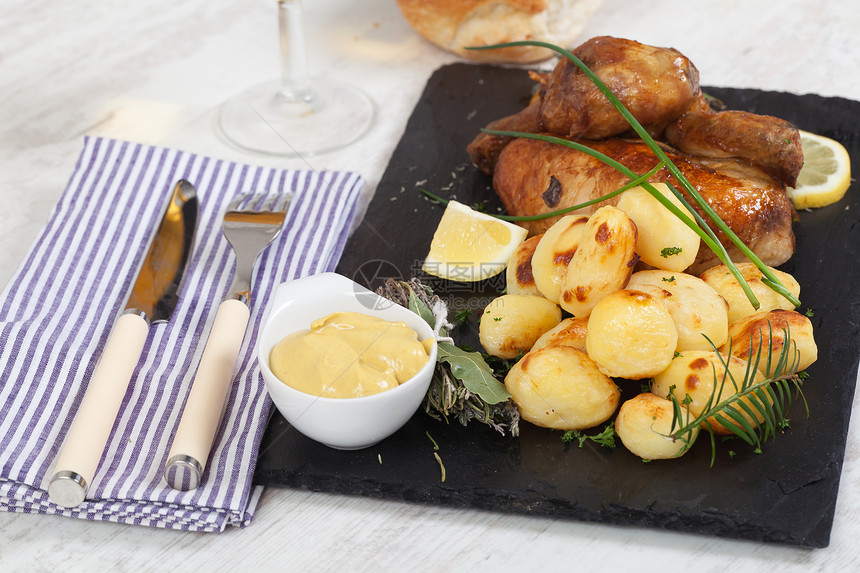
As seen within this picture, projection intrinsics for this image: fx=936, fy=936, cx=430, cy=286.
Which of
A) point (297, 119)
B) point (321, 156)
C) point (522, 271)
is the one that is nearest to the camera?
point (522, 271)

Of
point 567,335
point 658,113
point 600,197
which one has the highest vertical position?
point 658,113

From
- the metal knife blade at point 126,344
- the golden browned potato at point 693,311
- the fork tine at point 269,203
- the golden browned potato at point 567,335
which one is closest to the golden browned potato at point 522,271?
the golden browned potato at point 567,335

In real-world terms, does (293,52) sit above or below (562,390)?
above

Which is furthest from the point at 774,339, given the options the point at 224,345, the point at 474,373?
the point at 224,345

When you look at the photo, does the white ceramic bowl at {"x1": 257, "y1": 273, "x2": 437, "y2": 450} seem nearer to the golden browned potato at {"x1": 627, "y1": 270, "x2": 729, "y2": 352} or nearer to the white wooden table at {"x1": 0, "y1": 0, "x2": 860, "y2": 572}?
the white wooden table at {"x1": 0, "y1": 0, "x2": 860, "y2": 572}

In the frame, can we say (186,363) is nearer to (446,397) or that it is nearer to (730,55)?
(446,397)

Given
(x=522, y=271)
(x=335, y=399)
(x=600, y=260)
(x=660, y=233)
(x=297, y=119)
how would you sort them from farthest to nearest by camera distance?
(x=297, y=119), (x=522, y=271), (x=660, y=233), (x=600, y=260), (x=335, y=399)

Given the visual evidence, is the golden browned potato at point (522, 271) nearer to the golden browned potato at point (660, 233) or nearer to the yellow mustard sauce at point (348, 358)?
the golden browned potato at point (660, 233)

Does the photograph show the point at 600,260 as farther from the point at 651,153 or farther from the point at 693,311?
the point at 651,153
